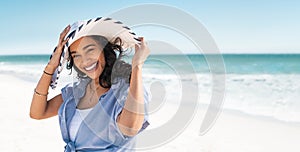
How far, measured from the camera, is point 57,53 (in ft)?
5.62

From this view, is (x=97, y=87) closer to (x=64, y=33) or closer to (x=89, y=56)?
(x=89, y=56)

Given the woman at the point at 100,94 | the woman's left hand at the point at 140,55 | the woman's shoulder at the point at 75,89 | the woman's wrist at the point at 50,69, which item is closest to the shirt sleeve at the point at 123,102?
the woman at the point at 100,94

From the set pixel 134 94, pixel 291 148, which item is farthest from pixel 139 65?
pixel 291 148

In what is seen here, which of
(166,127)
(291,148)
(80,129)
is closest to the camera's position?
(166,127)

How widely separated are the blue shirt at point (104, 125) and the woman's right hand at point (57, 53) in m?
0.23

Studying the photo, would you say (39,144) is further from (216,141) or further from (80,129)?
(80,129)

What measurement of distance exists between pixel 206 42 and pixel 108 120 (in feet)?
1.72

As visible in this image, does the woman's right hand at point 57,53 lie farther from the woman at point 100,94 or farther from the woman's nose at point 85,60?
the woman's nose at point 85,60

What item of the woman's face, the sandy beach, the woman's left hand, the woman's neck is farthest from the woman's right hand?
the sandy beach

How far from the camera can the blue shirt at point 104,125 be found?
146 centimetres

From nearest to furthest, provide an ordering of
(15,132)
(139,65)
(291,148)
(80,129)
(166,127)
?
(139,65), (166,127), (80,129), (291,148), (15,132)

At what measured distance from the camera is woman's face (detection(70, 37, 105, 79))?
1537 mm

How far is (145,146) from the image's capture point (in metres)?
1.67

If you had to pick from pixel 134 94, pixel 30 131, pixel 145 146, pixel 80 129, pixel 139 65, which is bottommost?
pixel 30 131
